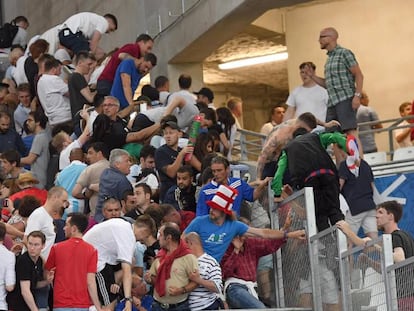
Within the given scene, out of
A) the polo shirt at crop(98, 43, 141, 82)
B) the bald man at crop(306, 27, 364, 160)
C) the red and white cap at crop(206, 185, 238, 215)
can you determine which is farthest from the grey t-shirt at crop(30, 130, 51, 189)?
the red and white cap at crop(206, 185, 238, 215)

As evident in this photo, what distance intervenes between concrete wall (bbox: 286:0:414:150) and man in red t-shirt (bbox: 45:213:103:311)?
12211 millimetres

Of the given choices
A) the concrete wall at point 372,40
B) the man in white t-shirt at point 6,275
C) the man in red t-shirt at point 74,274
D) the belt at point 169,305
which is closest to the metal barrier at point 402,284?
the belt at point 169,305

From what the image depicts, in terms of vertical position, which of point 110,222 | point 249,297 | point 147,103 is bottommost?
point 249,297

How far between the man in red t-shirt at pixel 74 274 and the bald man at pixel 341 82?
16.9ft

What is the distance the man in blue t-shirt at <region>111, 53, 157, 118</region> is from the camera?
19.9 m

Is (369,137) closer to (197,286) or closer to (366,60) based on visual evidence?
(366,60)

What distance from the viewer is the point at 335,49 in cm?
1775

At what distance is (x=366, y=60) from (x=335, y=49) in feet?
25.0

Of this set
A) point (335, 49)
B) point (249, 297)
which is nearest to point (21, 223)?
point (249, 297)

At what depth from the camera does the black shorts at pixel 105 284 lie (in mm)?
13586

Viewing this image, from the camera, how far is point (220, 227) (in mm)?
14148

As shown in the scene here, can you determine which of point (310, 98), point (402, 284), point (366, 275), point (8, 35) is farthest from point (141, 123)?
point (8, 35)

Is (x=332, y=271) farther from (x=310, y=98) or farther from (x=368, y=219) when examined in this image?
(x=310, y=98)

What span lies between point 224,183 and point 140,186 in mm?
1293
